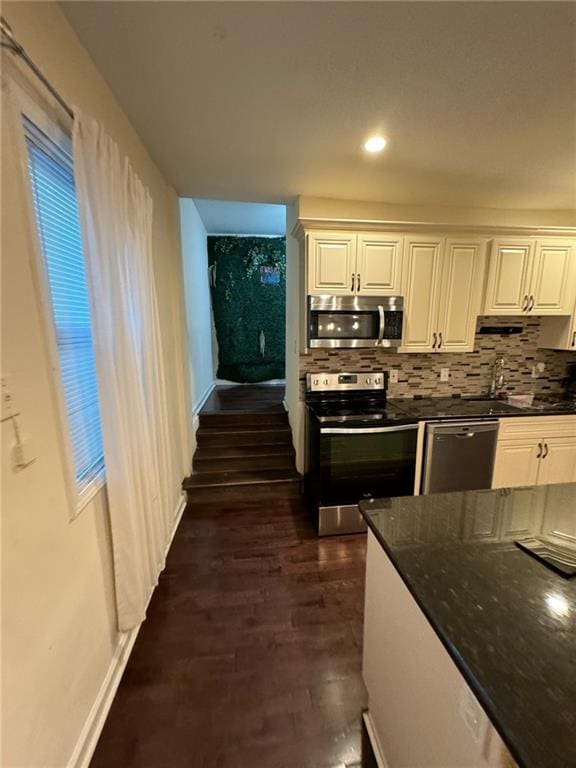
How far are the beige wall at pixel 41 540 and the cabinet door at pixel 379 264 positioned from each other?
1.83 metres

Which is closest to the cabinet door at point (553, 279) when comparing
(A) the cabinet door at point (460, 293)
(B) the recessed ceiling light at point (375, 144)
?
(A) the cabinet door at point (460, 293)

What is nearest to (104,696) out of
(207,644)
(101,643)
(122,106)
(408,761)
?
(101,643)

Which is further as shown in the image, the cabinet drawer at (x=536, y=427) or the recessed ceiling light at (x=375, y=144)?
the cabinet drawer at (x=536, y=427)

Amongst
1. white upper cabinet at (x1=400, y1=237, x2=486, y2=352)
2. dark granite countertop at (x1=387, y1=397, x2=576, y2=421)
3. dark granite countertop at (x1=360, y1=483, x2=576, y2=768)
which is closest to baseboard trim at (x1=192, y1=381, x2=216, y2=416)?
dark granite countertop at (x1=387, y1=397, x2=576, y2=421)

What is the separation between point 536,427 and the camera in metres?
2.65

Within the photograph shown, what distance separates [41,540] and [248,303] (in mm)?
4558

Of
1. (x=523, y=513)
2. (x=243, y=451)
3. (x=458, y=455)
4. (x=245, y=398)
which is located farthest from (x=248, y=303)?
(x=523, y=513)

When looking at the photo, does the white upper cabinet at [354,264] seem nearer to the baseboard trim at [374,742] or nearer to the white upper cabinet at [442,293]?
the white upper cabinet at [442,293]

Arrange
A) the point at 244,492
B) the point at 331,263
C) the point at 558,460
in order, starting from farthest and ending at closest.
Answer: the point at 244,492 → the point at 558,460 → the point at 331,263

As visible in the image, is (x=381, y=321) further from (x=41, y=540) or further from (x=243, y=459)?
(x=41, y=540)

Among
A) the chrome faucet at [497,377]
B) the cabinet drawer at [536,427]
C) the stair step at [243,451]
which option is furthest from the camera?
the stair step at [243,451]

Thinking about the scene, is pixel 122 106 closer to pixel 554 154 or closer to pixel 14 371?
pixel 14 371

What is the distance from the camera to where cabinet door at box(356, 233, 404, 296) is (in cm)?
255

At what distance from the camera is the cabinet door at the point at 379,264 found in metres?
2.55
